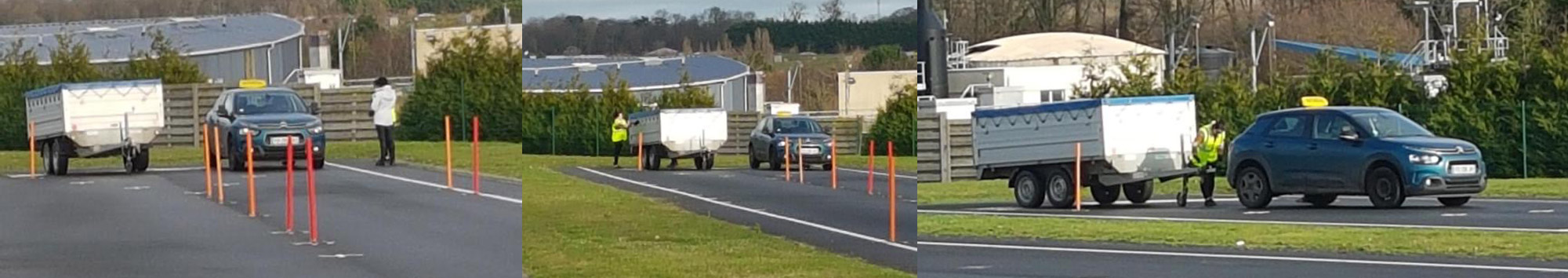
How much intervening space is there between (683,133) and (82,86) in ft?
16.5

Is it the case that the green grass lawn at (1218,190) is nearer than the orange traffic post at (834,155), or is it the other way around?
the orange traffic post at (834,155)

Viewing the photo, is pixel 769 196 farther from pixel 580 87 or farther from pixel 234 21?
pixel 234 21

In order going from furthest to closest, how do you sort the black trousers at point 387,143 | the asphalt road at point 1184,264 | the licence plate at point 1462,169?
the licence plate at point 1462,169 → the asphalt road at point 1184,264 → the black trousers at point 387,143

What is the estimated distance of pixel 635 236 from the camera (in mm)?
5062

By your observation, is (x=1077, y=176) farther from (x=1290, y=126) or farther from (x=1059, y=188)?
(x=1290, y=126)

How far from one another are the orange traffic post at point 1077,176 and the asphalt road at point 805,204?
43.3 ft

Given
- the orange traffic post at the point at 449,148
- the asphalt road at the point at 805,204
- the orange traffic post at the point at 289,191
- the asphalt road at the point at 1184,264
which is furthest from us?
the asphalt road at the point at 1184,264

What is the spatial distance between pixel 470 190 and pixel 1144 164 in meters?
13.0

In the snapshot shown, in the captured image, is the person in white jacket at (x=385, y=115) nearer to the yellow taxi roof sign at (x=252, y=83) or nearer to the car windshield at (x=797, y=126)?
the yellow taxi roof sign at (x=252, y=83)

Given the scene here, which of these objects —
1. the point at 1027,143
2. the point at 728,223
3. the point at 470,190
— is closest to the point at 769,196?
the point at 728,223

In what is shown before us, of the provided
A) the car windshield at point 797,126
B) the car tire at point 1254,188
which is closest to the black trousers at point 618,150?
the car windshield at point 797,126

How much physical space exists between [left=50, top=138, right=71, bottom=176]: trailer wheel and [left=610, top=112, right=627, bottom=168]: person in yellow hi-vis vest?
16.1 feet

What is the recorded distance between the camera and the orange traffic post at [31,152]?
8734mm

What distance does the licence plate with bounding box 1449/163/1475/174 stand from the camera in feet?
59.0
